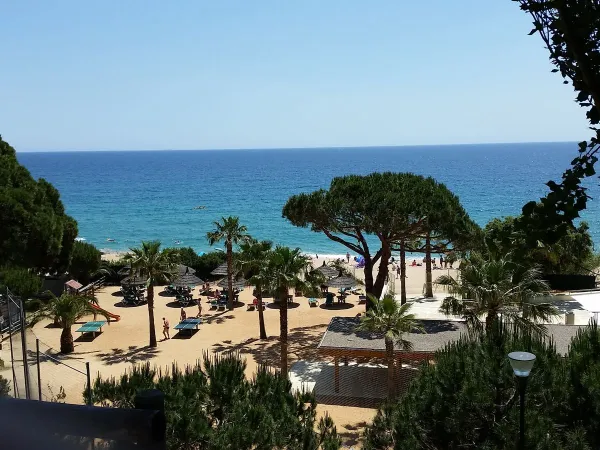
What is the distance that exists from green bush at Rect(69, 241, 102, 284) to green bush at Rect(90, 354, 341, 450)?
22549mm

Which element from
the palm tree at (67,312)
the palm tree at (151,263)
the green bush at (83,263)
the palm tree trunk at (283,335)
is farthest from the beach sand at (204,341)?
the green bush at (83,263)

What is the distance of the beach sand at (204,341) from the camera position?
15.9 meters

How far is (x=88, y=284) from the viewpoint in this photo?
33125 mm

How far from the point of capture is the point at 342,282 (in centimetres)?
2934

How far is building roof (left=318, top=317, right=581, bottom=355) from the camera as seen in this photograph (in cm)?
1602

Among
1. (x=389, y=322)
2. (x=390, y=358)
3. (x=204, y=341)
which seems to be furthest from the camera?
(x=204, y=341)

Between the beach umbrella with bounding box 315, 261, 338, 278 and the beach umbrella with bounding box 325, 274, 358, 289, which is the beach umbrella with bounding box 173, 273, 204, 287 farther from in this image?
the beach umbrella with bounding box 315, 261, 338, 278

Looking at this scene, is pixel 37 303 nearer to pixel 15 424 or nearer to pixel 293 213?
pixel 293 213

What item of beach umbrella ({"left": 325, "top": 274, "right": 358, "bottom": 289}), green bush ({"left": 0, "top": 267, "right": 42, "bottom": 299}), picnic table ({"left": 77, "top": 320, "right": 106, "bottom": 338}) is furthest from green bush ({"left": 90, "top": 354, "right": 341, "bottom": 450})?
beach umbrella ({"left": 325, "top": 274, "right": 358, "bottom": 289})

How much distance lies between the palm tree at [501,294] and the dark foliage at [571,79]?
27.7 ft

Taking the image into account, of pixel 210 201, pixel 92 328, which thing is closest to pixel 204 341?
pixel 92 328

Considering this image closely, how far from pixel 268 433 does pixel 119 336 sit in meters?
16.8

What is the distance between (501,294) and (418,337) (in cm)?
418

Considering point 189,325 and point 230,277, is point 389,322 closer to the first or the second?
point 189,325
